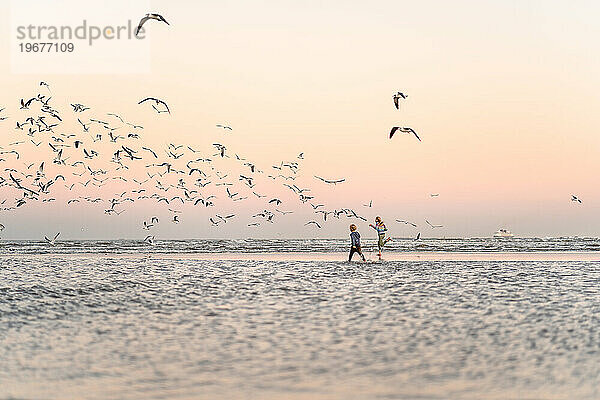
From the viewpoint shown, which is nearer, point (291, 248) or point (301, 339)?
point (301, 339)

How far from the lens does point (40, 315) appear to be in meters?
17.0

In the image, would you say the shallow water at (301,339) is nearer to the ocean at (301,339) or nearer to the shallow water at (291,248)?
the ocean at (301,339)

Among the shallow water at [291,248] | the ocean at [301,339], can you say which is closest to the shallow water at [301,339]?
the ocean at [301,339]

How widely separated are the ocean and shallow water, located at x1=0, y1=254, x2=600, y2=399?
34 mm

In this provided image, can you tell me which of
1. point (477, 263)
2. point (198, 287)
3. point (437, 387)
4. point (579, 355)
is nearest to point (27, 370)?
point (437, 387)

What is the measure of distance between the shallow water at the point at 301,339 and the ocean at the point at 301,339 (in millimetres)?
34

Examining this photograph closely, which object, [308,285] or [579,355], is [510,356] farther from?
[308,285]

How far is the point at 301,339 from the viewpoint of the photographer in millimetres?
13258

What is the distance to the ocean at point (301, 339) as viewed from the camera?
9.77 metres

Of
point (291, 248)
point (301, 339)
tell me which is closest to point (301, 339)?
point (301, 339)

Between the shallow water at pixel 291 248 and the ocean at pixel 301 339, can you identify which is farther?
the shallow water at pixel 291 248

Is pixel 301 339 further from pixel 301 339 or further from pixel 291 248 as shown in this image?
pixel 291 248

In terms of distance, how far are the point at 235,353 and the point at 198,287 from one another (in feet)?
38.7

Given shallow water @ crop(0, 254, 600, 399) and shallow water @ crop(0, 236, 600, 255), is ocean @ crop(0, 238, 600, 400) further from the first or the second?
shallow water @ crop(0, 236, 600, 255)
